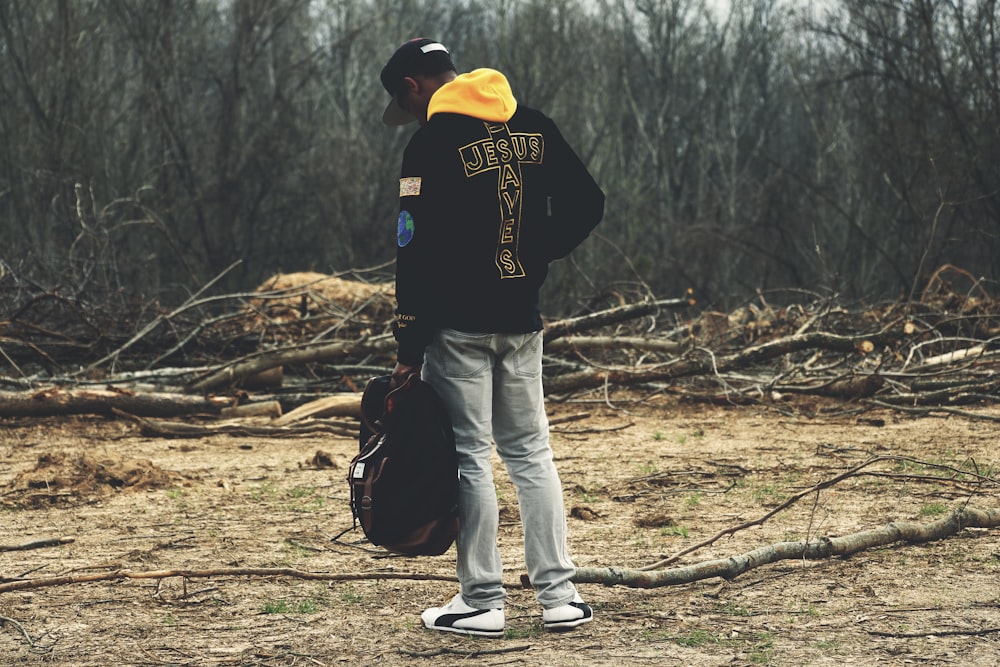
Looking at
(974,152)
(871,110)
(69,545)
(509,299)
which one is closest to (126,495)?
(69,545)

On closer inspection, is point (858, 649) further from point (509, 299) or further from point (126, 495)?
point (126, 495)

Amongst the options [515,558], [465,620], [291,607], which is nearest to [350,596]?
[291,607]

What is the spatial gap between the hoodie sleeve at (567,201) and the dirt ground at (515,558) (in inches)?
52.9

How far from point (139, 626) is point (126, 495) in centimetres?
263

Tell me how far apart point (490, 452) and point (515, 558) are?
1.40m

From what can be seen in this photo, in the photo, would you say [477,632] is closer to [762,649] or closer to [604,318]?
[762,649]

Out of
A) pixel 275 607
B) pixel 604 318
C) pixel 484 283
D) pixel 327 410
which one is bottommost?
pixel 275 607

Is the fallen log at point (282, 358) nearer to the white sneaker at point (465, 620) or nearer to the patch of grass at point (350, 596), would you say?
the patch of grass at point (350, 596)

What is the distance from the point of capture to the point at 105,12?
23.4 metres

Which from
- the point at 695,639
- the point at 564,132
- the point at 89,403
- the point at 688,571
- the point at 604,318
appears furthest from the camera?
the point at 564,132

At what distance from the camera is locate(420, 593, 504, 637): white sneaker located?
11.8 feet

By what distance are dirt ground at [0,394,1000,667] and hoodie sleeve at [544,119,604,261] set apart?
1.34m

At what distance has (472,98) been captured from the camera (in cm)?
353

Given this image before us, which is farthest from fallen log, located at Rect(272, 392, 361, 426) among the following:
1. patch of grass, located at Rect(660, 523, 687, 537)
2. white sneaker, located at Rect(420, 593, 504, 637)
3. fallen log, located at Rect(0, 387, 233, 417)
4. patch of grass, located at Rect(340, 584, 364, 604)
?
white sneaker, located at Rect(420, 593, 504, 637)
